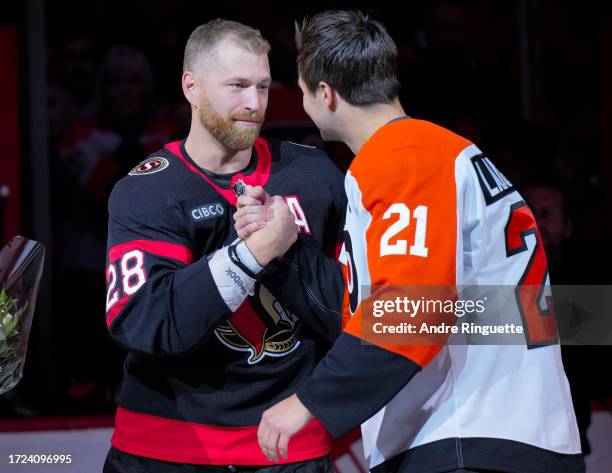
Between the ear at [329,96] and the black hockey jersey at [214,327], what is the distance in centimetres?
39

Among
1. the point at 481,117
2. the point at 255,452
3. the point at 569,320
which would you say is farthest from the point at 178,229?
the point at 481,117

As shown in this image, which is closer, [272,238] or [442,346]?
[442,346]

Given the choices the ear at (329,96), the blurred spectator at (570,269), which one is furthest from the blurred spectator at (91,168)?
the ear at (329,96)

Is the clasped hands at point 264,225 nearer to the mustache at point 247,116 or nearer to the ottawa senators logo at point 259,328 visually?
the ottawa senators logo at point 259,328

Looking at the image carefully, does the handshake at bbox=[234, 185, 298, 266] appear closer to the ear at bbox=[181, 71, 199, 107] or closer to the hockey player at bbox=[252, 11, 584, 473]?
the hockey player at bbox=[252, 11, 584, 473]

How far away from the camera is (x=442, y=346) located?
1.90 m

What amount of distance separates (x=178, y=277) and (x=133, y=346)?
0.64ft

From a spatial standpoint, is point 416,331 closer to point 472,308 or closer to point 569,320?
point 472,308

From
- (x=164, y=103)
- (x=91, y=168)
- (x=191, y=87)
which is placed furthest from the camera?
(x=164, y=103)

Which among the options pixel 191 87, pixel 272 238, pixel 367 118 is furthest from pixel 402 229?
pixel 191 87

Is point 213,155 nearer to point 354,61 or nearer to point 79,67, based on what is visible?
point 354,61

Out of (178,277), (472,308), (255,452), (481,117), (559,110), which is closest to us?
(472,308)

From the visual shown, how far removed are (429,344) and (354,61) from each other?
2.11ft

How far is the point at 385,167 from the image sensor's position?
1.91 metres
